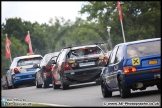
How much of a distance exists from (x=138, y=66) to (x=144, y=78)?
335mm

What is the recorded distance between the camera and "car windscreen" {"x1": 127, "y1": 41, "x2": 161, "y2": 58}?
1596 cm

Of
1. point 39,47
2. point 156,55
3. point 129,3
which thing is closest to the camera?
point 156,55

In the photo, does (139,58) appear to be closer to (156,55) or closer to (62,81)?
(156,55)

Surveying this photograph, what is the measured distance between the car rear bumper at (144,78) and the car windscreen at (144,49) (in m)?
0.56

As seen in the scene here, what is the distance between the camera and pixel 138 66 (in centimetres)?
1573

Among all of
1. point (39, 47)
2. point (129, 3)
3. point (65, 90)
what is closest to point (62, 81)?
point (65, 90)

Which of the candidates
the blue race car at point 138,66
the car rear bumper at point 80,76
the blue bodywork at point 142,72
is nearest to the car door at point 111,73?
the blue race car at point 138,66

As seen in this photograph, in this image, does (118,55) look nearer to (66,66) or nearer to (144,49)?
(144,49)

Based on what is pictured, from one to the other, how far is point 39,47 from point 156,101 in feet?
412

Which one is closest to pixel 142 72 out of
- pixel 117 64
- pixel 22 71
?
pixel 117 64

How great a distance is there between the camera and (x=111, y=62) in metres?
17.6

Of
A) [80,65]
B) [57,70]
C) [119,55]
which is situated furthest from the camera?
[57,70]

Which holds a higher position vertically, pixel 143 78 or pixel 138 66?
pixel 138 66

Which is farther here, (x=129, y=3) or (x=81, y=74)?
(x=129, y=3)
